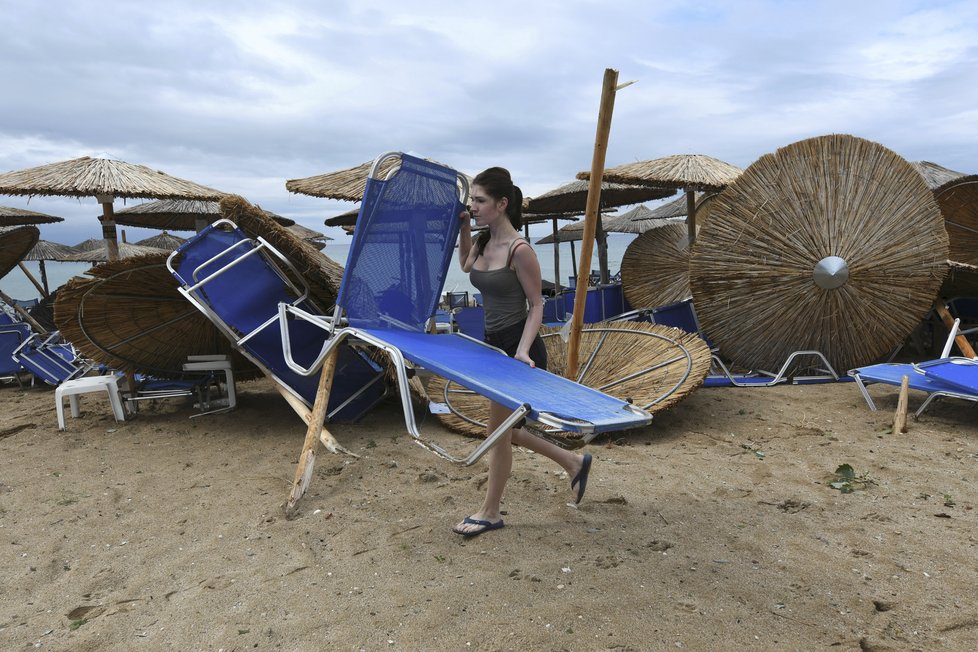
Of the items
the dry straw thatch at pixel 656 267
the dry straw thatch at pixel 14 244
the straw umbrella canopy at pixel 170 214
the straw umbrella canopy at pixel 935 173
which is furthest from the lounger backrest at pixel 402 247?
the straw umbrella canopy at pixel 935 173

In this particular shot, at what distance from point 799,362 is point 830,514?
298 cm

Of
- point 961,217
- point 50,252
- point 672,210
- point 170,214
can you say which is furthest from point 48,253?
point 961,217

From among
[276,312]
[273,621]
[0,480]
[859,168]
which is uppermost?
[859,168]

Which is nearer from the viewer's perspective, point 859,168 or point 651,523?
point 651,523

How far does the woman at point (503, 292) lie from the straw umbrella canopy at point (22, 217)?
9.35 m

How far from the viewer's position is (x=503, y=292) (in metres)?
2.50

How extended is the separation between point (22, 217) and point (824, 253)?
33.5 ft

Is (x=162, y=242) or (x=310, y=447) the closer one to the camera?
(x=310, y=447)

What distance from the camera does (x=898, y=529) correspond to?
2441 millimetres

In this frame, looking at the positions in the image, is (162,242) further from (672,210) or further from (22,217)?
(672,210)

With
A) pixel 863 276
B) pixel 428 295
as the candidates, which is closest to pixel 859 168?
pixel 863 276

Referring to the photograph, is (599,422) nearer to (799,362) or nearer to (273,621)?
(273,621)

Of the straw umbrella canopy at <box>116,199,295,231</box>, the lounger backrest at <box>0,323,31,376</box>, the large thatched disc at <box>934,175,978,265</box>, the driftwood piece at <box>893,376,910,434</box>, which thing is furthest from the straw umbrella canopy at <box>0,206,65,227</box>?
the large thatched disc at <box>934,175,978,265</box>

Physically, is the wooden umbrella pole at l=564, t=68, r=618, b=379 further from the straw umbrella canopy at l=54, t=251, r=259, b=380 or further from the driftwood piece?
the straw umbrella canopy at l=54, t=251, r=259, b=380
